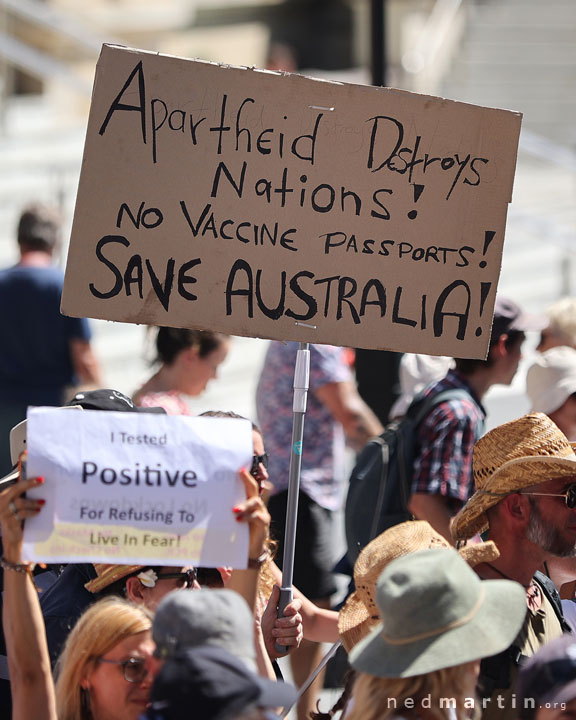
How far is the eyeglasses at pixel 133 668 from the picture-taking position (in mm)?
2740

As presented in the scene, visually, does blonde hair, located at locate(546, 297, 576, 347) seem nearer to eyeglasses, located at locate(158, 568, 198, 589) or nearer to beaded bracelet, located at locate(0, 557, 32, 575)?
eyeglasses, located at locate(158, 568, 198, 589)

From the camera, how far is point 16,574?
260 cm

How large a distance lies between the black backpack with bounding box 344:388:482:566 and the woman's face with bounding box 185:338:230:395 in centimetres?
86

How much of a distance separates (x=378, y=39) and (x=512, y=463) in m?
4.87

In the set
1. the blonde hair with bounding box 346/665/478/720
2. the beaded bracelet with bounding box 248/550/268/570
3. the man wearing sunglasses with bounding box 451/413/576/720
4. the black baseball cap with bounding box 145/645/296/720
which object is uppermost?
the man wearing sunglasses with bounding box 451/413/576/720

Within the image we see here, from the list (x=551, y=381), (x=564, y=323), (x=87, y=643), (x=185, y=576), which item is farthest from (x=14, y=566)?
(x=564, y=323)

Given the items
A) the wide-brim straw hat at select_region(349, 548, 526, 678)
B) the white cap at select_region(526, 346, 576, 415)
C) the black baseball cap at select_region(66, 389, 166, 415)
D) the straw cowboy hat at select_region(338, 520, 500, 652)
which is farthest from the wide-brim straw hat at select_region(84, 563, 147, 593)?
the white cap at select_region(526, 346, 576, 415)

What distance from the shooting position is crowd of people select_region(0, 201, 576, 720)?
246cm

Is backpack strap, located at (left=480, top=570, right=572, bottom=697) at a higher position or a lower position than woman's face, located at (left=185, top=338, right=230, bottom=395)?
lower

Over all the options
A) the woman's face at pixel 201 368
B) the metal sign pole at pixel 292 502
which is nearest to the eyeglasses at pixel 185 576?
A: the metal sign pole at pixel 292 502

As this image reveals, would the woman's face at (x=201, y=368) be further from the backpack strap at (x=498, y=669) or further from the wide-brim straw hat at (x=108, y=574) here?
the backpack strap at (x=498, y=669)

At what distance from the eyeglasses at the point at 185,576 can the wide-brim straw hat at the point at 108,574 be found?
0.06m

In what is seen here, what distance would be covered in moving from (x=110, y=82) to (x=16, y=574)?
53.6 inches

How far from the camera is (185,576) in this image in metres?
3.20
